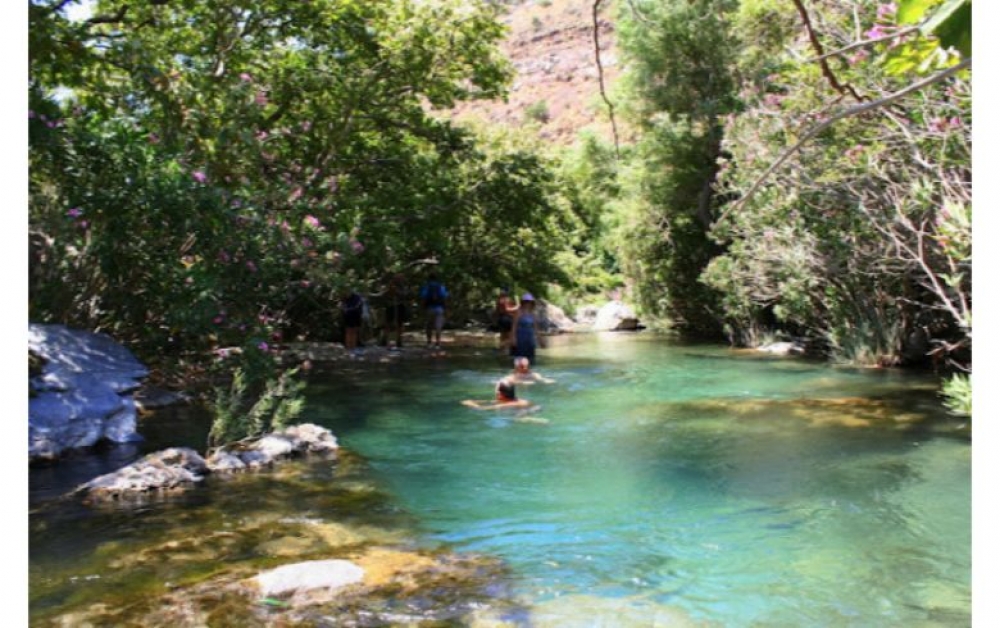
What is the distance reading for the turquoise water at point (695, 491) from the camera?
6.24m

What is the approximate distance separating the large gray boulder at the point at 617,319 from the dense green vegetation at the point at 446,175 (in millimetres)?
1807

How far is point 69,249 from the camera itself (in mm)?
11977

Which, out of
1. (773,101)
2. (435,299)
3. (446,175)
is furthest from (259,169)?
(773,101)

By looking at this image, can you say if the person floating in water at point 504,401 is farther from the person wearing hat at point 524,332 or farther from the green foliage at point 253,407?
the person wearing hat at point 524,332

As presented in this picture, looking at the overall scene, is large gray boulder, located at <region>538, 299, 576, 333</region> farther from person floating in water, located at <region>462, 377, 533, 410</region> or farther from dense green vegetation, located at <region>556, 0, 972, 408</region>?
person floating in water, located at <region>462, 377, 533, 410</region>

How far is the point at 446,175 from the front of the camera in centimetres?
2069

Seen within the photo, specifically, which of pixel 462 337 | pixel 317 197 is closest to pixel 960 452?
pixel 317 197

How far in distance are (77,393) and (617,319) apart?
24.5 metres

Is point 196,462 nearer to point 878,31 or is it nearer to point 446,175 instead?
point 878,31

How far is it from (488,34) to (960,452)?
40.8 feet

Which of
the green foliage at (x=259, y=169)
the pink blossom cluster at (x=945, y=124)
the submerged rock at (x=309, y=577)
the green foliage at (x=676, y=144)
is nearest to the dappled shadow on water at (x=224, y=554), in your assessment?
the submerged rock at (x=309, y=577)

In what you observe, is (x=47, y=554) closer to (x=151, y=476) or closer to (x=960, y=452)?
(x=151, y=476)

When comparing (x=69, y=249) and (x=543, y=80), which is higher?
(x=543, y=80)

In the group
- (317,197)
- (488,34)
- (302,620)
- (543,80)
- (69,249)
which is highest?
(543,80)
